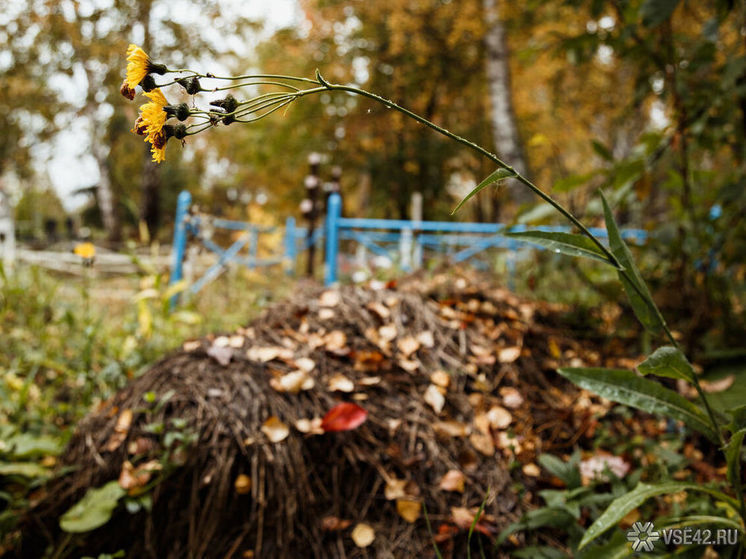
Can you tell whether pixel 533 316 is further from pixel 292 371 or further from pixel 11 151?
pixel 11 151

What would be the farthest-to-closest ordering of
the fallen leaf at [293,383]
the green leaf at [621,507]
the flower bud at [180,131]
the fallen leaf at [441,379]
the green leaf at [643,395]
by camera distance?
the fallen leaf at [441,379]
the fallen leaf at [293,383]
the green leaf at [643,395]
the green leaf at [621,507]
the flower bud at [180,131]

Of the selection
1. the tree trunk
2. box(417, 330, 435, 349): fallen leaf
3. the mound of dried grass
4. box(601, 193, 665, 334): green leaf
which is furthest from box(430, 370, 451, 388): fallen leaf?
the tree trunk

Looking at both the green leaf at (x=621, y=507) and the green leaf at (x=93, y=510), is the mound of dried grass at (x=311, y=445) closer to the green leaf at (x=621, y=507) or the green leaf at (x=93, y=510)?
the green leaf at (x=93, y=510)

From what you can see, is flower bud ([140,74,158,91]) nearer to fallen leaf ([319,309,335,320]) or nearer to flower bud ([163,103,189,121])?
flower bud ([163,103,189,121])

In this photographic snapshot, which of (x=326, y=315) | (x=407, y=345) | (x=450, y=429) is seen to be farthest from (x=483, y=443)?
(x=326, y=315)

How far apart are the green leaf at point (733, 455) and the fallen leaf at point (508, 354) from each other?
2.55ft

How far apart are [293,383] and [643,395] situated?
2.64 feet

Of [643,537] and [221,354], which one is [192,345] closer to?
[221,354]

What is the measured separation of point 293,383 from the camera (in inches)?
49.8

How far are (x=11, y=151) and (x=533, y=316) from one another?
13724mm

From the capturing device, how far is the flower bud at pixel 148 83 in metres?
0.55

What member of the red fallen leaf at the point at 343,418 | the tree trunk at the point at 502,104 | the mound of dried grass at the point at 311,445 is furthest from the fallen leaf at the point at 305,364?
the tree trunk at the point at 502,104

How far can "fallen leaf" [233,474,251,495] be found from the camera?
112cm

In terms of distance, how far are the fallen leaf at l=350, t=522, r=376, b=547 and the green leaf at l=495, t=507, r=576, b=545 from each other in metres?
0.28
